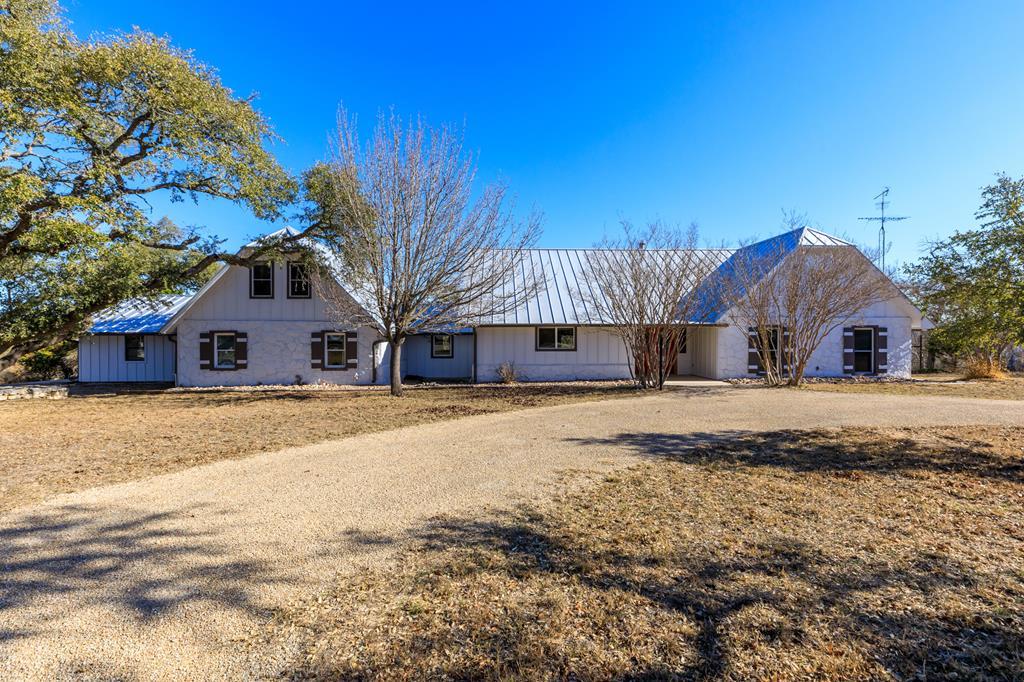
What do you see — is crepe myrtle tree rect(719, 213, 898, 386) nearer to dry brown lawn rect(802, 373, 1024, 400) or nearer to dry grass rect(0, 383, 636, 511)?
dry brown lawn rect(802, 373, 1024, 400)

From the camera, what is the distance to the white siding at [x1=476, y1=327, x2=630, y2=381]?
18.2 meters

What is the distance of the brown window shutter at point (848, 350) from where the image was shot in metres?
18.3

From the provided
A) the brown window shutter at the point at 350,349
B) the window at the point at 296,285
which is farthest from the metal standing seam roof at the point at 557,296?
the brown window shutter at the point at 350,349

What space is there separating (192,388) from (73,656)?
17.3m

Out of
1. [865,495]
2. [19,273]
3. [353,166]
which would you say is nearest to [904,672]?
[865,495]

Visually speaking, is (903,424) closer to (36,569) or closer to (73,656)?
(73,656)

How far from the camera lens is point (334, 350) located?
17.9 metres

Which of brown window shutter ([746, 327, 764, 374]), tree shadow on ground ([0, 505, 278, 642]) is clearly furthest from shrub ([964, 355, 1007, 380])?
tree shadow on ground ([0, 505, 278, 642])

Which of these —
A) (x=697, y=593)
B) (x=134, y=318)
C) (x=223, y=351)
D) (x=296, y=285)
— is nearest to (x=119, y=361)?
(x=134, y=318)

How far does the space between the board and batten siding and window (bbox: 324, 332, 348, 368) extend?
7.30 m

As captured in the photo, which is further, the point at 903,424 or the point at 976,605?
the point at 903,424

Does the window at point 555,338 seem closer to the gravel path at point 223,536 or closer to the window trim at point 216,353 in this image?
the gravel path at point 223,536

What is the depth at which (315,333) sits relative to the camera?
58.0 ft

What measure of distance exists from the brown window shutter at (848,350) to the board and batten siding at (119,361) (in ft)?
92.6
